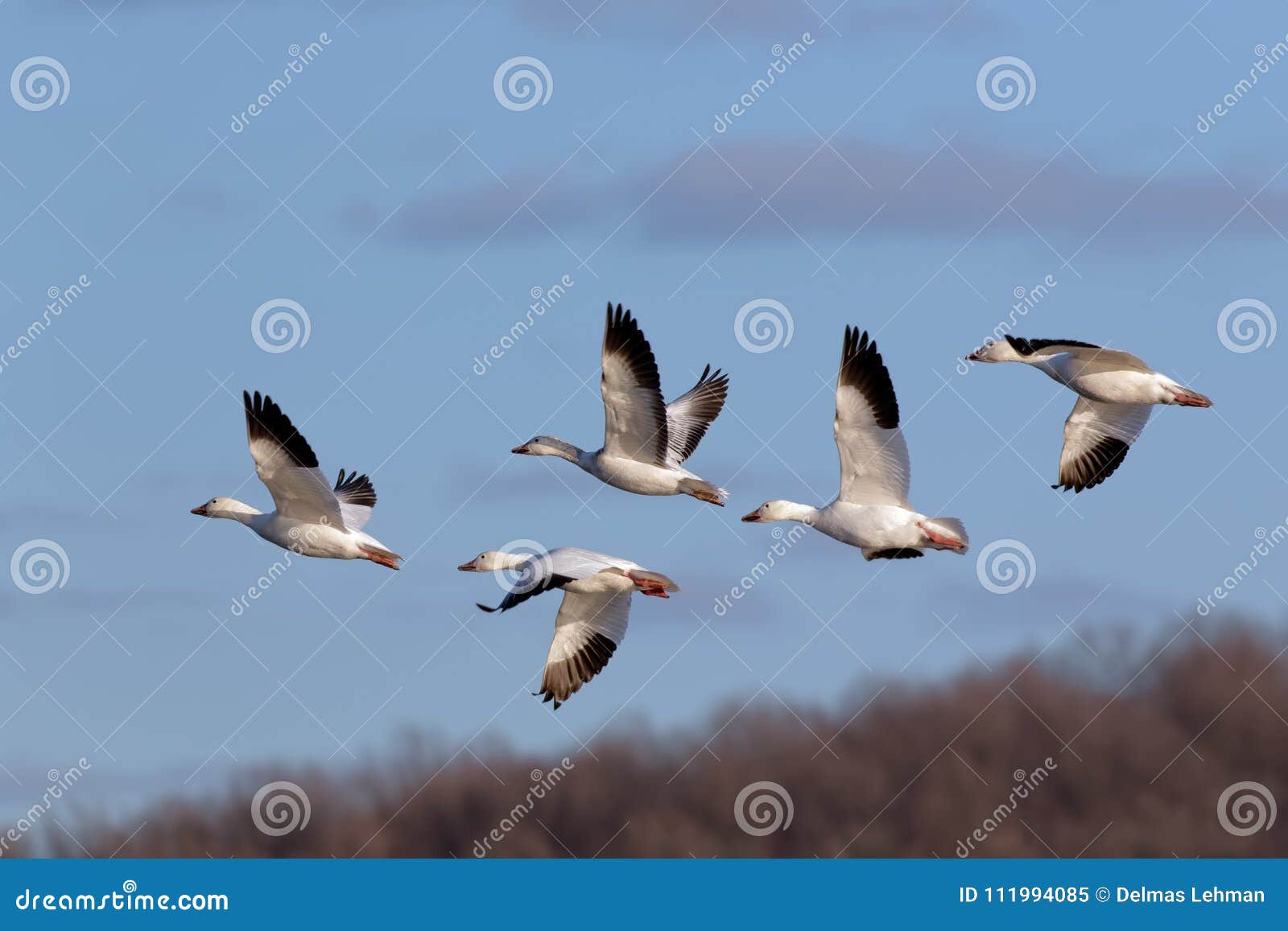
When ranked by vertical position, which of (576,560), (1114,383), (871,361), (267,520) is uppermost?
(1114,383)

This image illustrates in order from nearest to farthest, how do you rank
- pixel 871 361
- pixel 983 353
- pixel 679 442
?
1. pixel 871 361
2. pixel 983 353
3. pixel 679 442

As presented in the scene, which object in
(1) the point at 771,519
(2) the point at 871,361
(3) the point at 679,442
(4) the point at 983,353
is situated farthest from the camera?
(3) the point at 679,442

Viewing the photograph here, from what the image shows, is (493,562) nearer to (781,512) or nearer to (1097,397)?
(781,512)

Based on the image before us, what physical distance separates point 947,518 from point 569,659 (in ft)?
18.0

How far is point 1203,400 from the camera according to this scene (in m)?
28.7

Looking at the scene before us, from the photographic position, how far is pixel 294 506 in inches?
1113

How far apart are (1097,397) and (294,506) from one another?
33.2 ft

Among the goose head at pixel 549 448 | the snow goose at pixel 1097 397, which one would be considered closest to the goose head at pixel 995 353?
the snow goose at pixel 1097 397

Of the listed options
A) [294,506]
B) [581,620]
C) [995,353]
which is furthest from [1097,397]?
[294,506]

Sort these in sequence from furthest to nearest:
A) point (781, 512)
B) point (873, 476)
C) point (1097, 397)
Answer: point (1097, 397)
point (781, 512)
point (873, 476)

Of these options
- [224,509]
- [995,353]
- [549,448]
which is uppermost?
[995,353]

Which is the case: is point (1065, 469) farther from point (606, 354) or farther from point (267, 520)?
point (267, 520)

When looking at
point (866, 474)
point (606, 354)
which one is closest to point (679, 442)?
point (606, 354)

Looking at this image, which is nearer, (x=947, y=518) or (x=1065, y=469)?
(x=947, y=518)
